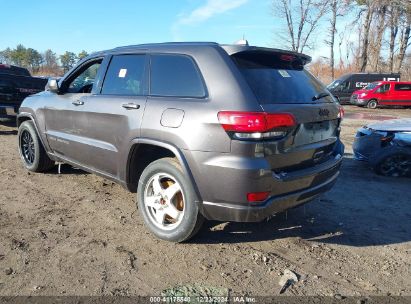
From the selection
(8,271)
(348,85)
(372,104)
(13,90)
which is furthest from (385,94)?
(8,271)

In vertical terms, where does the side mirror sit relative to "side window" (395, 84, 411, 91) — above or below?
below

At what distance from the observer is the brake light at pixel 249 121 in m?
3.09

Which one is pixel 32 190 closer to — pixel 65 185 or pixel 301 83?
pixel 65 185

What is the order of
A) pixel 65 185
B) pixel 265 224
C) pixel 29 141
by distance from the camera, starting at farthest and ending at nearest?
pixel 29 141 → pixel 65 185 → pixel 265 224

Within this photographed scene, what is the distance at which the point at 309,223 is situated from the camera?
14.2ft

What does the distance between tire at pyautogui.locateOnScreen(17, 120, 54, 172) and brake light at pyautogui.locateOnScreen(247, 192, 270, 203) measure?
3.69 m

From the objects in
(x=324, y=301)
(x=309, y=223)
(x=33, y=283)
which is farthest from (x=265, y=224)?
(x=33, y=283)

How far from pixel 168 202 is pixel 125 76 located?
4.86 feet

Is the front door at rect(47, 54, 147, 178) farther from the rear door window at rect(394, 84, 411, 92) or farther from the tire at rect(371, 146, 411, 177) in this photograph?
the rear door window at rect(394, 84, 411, 92)

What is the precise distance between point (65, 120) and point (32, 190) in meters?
1.05

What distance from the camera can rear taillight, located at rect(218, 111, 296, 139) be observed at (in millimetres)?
3092

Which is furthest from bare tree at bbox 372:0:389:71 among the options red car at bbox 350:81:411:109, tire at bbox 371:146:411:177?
tire at bbox 371:146:411:177

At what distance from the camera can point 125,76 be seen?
4.26m

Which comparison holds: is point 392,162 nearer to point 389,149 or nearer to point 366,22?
point 389,149
